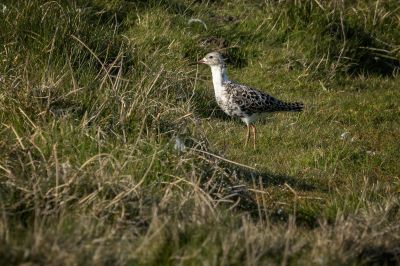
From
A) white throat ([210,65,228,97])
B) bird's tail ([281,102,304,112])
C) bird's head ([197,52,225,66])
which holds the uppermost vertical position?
bird's head ([197,52,225,66])

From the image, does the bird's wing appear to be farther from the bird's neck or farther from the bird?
the bird's neck

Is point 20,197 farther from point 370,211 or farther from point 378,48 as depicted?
point 378,48

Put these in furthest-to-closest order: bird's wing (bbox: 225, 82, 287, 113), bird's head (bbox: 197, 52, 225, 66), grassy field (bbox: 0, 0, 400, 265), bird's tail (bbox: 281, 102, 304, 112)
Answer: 1. bird's head (bbox: 197, 52, 225, 66)
2. bird's tail (bbox: 281, 102, 304, 112)
3. bird's wing (bbox: 225, 82, 287, 113)
4. grassy field (bbox: 0, 0, 400, 265)

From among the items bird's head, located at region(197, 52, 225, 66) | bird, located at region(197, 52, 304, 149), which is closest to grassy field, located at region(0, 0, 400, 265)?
bird, located at region(197, 52, 304, 149)

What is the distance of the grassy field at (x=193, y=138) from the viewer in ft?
17.0

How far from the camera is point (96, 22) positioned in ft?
34.9

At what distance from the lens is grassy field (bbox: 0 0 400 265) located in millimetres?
5188

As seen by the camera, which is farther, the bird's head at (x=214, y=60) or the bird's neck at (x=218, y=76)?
the bird's head at (x=214, y=60)

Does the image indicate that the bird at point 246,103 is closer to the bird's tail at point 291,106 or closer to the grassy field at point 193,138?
the bird's tail at point 291,106

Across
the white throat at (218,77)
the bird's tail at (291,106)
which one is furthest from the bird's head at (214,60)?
the bird's tail at (291,106)

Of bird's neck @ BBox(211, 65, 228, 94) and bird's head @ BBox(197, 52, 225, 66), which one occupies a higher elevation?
bird's head @ BBox(197, 52, 225, 66)

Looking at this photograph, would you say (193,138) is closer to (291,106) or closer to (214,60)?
(291,106)

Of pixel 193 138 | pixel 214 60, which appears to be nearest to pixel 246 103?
pixel 214 60

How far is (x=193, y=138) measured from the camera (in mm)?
7039
